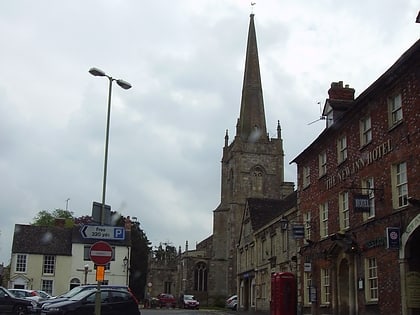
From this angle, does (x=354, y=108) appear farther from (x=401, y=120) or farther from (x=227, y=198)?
(x=227, y=198)

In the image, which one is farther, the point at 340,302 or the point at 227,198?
the point at 227,198

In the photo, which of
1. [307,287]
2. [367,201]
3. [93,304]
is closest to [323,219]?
[307,287]

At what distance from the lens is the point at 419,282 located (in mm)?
19828

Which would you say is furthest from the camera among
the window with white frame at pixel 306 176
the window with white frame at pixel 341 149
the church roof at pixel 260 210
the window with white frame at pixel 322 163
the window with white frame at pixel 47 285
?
the window with white frame at pixel 47 285

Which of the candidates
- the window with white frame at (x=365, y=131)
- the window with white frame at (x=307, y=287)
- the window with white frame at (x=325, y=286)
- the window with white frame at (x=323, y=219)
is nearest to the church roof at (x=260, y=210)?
the window with white frame at (x=307, y=287)

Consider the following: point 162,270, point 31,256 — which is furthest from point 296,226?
point 162,270

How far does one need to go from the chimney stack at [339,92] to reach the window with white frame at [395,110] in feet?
27.1

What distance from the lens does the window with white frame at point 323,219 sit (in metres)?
28.5

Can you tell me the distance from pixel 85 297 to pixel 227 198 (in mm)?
65102

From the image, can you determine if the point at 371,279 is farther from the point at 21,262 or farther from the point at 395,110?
the point at 21,262

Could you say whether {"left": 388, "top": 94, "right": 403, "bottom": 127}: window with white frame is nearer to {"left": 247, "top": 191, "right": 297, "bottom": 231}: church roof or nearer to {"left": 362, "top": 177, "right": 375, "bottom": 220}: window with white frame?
{"left": 362, "top": 177, "right": 375, "bottom": 220}: window with white frame

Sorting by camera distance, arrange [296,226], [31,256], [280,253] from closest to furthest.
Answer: [296,226]
[280,253]
[31,256]

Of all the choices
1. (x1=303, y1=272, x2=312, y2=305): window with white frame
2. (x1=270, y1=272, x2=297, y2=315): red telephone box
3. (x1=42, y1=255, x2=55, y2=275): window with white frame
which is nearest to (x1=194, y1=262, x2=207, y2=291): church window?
(x1=42, y1=255, x2=55, y2=275): window with white frame

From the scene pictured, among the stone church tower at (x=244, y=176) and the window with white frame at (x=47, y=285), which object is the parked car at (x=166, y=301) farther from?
the window with white frame at (x=47, y=285)
